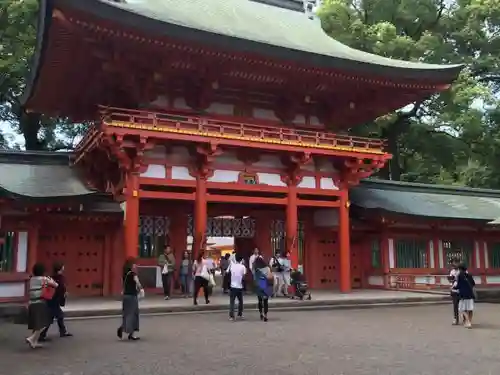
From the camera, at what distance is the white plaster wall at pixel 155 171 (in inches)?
722

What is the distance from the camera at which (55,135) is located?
36875mm

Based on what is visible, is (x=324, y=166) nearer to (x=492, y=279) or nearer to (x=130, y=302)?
(x=492, y=279)

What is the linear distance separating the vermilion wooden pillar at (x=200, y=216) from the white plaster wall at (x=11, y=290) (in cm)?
567

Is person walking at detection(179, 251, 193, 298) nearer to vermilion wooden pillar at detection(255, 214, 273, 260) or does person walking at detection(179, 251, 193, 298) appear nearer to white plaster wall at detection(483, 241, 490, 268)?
vermilion wooden pillar at detection(255, 214, 273, 260)

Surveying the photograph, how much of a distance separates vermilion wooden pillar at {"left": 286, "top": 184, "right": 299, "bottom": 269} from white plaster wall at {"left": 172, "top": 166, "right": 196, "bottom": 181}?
392 cm

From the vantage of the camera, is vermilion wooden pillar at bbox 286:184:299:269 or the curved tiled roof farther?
vermilion wooden pillar at bbox 286:184:299:269

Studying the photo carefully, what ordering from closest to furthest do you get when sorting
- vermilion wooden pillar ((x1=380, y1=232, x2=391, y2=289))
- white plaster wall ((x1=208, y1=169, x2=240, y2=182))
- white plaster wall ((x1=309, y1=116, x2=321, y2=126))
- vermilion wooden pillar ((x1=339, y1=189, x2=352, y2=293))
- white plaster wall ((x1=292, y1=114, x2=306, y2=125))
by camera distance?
white plaster wall ((x1=208, y1=169, x2=240, y2=182))
vermilion wooden pillar ((x1=339, y1=189, x2=352, y2=293))
white plaster wall ((x1=292, y1=114, x2=306, y2=125))
white plaster wall ((x1=309, y1=116, x2=321, y2=126))
vermilion wooden pillar ((x1=380, y1=232, x2=391, y2=289))

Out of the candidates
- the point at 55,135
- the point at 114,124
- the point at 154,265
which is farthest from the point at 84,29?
the point at 55,135

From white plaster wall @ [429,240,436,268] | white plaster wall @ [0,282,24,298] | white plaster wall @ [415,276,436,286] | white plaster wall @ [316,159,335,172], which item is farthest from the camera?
white plaster wall @ [429,240,436,268]

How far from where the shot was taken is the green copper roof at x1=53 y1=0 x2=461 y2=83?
53.3 feet

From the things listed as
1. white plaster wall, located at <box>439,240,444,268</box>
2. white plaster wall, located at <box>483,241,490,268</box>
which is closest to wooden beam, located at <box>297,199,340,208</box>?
white plaster wall, located at <box>439,240,444,268</box>

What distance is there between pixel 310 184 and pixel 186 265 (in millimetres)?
6146

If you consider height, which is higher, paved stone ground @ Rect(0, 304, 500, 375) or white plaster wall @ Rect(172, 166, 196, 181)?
white plaster wall @ Rect(172, 166, 196, 181)

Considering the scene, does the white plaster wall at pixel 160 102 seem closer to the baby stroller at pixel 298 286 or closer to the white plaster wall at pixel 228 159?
the white plaster wall at pixel 228 159
